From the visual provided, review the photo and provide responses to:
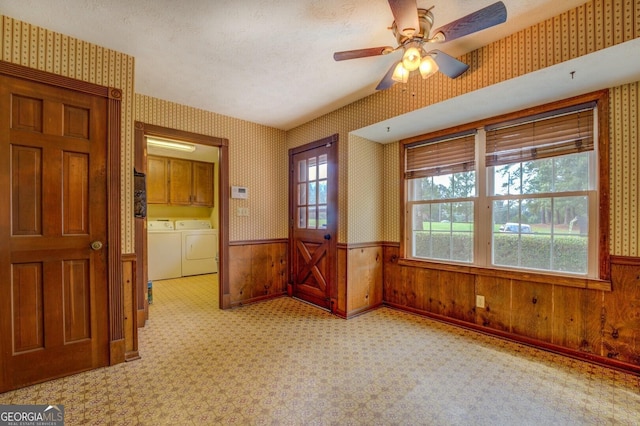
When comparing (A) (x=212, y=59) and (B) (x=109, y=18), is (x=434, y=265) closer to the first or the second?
(A) (x=212, y=59)

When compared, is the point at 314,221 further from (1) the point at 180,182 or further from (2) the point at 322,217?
(1) the point at 180,182

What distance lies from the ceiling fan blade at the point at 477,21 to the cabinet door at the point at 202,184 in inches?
210

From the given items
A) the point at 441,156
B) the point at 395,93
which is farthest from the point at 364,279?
the point at 395,93

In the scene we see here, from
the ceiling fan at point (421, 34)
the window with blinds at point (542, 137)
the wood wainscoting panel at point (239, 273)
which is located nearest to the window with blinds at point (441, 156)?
the window with blinds at point (542, 137)

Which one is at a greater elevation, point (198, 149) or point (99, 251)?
point (198, 149)

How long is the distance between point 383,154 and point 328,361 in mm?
2667

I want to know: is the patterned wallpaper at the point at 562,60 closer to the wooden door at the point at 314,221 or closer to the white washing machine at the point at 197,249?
the wooden door at the point at 314,221

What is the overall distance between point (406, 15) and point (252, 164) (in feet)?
9.48

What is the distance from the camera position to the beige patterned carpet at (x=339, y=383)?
1.70m

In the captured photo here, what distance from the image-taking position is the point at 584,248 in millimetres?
2406

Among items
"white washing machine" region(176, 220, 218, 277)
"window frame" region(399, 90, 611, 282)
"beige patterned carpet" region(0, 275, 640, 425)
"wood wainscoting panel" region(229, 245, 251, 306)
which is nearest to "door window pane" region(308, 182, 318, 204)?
"wood wainscoting panel" region(229, 245, 251, 306)

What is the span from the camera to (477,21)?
1567 mm

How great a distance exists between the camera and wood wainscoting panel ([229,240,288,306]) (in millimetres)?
3826

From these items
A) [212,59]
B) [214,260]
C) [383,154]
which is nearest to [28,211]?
[212,59]
